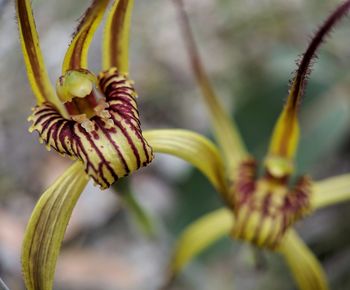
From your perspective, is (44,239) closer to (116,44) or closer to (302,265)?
(116,44)

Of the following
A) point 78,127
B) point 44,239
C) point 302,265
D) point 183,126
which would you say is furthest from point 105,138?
point 183,126

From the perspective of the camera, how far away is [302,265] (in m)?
1.57

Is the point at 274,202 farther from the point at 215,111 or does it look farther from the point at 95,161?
the point at 95,161

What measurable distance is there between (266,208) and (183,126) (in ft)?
3.75

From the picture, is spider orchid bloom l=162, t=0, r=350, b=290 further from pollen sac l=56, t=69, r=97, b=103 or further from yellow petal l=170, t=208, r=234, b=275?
pollen sac l=56, t=69, r=97, b=103

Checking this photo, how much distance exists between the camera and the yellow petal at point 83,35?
1.15m

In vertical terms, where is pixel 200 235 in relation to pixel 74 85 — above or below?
below

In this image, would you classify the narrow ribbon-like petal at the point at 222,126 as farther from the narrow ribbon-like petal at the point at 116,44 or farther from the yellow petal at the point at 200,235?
the narrow ribbon-like petal at the point at 116,44

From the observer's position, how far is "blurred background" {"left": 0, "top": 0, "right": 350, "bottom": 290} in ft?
6.43

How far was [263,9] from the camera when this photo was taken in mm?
2447

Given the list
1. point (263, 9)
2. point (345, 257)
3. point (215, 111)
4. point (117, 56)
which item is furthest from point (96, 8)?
point (263, 9)

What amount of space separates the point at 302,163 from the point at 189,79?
862 mm

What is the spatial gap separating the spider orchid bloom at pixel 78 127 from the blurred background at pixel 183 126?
535mm

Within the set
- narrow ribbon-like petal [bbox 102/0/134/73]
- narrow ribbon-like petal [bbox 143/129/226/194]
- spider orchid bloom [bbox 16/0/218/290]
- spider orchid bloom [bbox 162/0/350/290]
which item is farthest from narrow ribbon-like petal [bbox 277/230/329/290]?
narrow ribbon-like petal [bbox 102/0/134/73]
